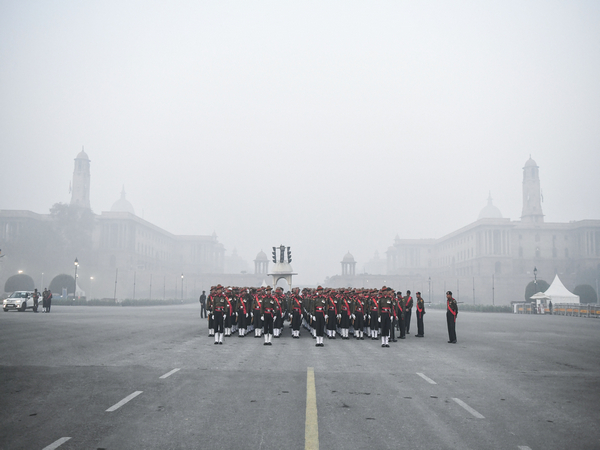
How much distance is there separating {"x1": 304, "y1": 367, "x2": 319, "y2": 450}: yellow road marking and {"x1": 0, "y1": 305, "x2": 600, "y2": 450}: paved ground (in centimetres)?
5

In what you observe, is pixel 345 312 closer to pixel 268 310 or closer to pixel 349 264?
pixel 268 310

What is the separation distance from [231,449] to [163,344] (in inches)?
468

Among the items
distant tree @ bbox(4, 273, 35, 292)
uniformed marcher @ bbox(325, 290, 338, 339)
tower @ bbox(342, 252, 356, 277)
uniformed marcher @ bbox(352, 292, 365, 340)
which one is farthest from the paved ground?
tower @ bbox(342, 252, 356, 277)

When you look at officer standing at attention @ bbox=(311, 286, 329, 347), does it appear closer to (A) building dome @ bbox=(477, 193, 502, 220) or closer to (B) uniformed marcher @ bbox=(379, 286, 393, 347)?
(B) uniformed marcher @ bbox=(379, 286, 393, 347)

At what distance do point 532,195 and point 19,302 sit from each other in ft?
395

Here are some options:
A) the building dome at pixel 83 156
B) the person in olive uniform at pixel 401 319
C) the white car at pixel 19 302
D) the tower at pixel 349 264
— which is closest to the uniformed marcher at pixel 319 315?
the person in olive uniform at pixel 401 319

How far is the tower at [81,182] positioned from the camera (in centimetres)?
11719

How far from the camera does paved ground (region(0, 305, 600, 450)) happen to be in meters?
6.46

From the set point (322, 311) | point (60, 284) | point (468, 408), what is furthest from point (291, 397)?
point (60, 284)

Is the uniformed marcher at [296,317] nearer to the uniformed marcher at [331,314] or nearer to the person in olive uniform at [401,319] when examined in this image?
the uniformed marcher at [331,314]

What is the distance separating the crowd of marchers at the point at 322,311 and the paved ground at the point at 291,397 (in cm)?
132

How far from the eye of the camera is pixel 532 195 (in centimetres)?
12738

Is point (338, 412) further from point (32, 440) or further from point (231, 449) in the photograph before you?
→ point (32, 440)

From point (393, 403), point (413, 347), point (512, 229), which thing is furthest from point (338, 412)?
point (512, 229)
